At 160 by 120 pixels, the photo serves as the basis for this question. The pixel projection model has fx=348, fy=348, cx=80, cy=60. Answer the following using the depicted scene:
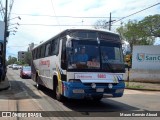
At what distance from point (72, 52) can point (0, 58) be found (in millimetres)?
10626

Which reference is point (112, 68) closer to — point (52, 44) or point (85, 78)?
point (85, 78)

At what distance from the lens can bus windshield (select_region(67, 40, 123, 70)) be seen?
1314 cm

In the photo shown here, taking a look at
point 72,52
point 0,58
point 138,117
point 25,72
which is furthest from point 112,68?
point 25,72

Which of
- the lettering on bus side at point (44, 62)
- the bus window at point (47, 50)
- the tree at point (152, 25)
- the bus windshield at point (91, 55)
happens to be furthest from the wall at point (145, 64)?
the tree at point (152, 25)

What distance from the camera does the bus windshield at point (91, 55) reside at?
13.1 metres

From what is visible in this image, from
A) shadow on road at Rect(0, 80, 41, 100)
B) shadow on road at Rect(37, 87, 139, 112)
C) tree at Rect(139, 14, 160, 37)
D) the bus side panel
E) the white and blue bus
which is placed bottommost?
shadow on road at Rect(37, 87, 139, 112)

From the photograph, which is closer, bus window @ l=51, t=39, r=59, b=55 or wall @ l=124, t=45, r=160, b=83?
bus window @ l=51, t=39, r=59, b=55

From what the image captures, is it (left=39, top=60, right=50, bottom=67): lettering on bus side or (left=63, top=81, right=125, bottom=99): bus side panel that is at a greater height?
(left=39, top=60, right=50, bottom=67): lettering on bus side

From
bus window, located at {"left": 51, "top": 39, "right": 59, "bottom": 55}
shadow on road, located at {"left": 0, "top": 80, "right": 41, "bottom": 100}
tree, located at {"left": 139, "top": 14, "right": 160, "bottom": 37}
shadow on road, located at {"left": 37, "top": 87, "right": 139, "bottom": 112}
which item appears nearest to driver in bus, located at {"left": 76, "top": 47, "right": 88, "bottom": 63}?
shadow on road, located at {"left": 37, "top": 87, "right": 139, "bottom": 112}

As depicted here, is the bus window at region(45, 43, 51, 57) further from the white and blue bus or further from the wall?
the wall

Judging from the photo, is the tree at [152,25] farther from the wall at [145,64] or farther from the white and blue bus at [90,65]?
the white and blue bus at [90,65]

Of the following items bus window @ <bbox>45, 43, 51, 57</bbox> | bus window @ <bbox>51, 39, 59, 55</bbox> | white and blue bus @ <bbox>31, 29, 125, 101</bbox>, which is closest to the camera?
white and blue bus @ <bbox>31, 29, 125, 101</bbox>

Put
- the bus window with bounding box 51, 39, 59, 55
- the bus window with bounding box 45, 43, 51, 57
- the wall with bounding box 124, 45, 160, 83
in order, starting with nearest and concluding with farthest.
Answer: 1. the bus window with bounding box 51, 39, 59, 55
2. the bus window with bounding box 45, 43, 51, 57
3. the wall with bounding box 124, 45, 160, 83

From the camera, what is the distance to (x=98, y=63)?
13352mm
